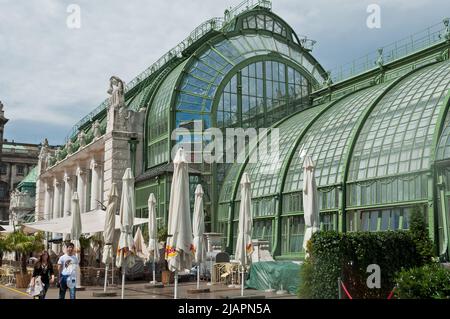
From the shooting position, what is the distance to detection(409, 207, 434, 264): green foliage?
16866 millimetres

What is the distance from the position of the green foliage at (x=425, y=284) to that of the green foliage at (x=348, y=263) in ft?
7.86

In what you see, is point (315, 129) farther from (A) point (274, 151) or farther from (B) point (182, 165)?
(B) point (182, 165)

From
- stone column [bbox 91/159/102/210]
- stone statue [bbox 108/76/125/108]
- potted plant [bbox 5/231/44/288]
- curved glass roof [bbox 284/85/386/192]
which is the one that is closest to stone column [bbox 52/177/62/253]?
stone column [bbox 91/159/102/210]

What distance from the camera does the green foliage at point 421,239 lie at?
16866mm

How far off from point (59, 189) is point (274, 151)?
35.5 m

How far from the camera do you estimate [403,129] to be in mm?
23547

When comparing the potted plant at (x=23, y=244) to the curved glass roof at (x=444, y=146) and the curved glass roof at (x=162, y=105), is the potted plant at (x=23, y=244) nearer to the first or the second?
the curved glass roof at (x=162, y=105)

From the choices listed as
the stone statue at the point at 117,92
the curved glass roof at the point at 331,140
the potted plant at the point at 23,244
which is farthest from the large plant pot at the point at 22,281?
the stone statue at the point at 117,92

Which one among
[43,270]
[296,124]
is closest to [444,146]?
[296,124]

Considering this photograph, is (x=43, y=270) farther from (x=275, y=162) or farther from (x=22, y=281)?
(x=275, y=162)

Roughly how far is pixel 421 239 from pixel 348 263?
3.26m

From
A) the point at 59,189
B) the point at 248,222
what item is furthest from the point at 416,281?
the point at 59,189

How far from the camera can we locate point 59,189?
6088 centimetres

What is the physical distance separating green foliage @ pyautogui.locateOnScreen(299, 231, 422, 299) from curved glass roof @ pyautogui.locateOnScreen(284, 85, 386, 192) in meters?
9.48
